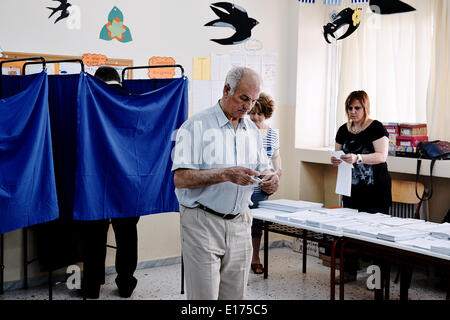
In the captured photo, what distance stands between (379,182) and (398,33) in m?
1.55

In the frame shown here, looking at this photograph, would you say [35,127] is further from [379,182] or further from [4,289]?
[379,182]

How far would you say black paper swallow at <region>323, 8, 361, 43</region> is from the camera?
192 inches

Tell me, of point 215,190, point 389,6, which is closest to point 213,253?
point 215,190

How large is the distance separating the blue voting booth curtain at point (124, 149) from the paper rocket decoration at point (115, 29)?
3.12 ft

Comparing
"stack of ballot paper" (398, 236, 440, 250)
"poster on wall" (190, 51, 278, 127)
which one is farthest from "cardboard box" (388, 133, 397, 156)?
"stack of ballot paper" (398, 236, 440, 250)

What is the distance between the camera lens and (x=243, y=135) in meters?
2.27

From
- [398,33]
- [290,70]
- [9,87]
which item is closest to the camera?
[9,87]

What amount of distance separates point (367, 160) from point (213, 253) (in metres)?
1.90

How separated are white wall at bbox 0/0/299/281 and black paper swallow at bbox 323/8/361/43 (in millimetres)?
339

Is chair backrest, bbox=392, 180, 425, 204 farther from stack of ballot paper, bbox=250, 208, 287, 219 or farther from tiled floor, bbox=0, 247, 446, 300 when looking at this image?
stack of ballot paper, bbox=250, 208, 287, 219

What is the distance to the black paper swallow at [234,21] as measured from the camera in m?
4.73

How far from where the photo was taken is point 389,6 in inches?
181

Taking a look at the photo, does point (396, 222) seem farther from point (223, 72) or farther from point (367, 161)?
point (223, 72)

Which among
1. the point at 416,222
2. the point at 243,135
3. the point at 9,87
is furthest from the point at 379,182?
the point at 9,87
